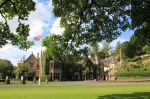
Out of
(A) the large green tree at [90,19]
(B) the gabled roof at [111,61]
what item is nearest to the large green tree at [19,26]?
(A) the large green tree at [90,19]

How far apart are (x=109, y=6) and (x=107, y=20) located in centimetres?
194

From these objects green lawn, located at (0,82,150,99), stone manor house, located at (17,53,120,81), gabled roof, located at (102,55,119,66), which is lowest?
green lawn, located at (0,82,150,99)

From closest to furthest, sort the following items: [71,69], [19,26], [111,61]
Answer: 1. [19,26]
2. [71,69]
3. [111,61]

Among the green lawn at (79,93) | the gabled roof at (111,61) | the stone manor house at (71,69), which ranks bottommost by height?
the green lawn at (79,93)

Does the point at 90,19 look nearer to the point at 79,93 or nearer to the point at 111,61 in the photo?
the point at 79,93

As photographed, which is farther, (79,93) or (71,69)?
(71,69)

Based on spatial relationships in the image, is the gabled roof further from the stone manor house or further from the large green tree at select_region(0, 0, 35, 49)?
the large green tree at select_region(0, 0, 35, 49)

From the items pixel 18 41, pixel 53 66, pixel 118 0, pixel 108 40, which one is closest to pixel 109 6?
pixel 118 0

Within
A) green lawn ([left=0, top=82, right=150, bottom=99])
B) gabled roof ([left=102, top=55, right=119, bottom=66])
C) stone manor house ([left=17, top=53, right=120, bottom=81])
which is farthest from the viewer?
gabled roof ([left=102, top=55, right=119, bottom=66])

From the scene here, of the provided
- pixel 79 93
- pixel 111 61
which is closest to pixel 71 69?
pixel 111 61

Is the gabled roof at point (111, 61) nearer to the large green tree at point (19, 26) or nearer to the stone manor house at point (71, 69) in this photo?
the stone manor house at point (71, 69)

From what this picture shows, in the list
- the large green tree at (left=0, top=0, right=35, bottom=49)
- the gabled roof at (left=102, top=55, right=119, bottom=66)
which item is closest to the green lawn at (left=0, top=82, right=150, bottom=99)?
the large green tree at (left=0, top=0, right=35, bottom=49)

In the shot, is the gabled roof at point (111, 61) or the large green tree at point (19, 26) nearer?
the large green tree at point (19, 26)

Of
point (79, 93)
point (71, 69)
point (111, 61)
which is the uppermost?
point (111, 61)
